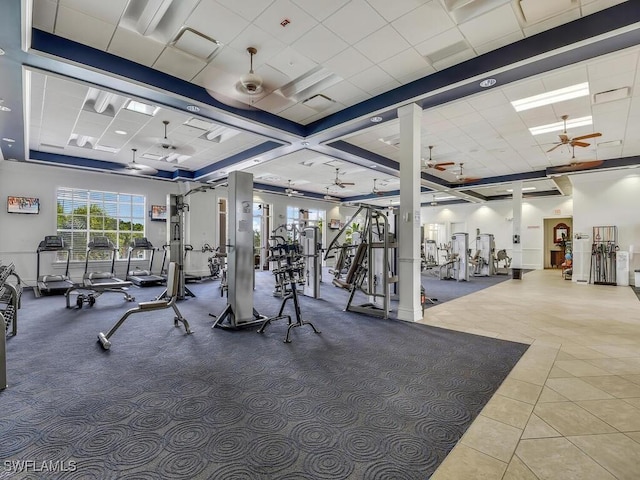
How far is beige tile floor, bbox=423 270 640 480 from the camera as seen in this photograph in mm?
1672

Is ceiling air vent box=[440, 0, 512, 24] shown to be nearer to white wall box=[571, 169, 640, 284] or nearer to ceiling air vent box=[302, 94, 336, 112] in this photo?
ceiling air vent box=[302, 94, 336, 112]

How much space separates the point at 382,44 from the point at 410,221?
2.46 m

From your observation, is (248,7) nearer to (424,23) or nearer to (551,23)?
(424,23)

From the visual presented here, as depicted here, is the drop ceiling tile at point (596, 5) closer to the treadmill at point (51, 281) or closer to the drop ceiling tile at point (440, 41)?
the drop ceiling tile at point (440, 41)

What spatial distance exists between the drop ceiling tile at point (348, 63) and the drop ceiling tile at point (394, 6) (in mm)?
675

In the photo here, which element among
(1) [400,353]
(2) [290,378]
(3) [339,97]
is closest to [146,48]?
(3) [339,97]

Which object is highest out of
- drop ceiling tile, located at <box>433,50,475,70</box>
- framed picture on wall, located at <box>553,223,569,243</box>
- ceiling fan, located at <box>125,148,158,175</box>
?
drop ceiling tile, located at <box>433,50,475,70</box>

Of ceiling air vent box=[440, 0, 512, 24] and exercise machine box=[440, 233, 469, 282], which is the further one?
exercise machine box=[440, 233, 469, 282]

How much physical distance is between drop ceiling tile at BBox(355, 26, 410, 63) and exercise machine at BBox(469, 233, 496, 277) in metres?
9.59

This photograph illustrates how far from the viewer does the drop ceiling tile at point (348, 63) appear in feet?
13.3

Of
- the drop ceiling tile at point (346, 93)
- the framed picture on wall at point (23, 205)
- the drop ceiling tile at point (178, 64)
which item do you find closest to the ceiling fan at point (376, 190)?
the drop ceiling tile at point (346, 93)

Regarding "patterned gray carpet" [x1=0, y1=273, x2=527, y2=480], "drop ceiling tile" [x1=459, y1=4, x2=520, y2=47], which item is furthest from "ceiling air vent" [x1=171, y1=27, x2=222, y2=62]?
"patterned gray carpet" [x1=0, y1=273, x2=527, y2=480]

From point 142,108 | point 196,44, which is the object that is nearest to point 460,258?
point 196,44

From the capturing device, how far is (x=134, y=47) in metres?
3.92
